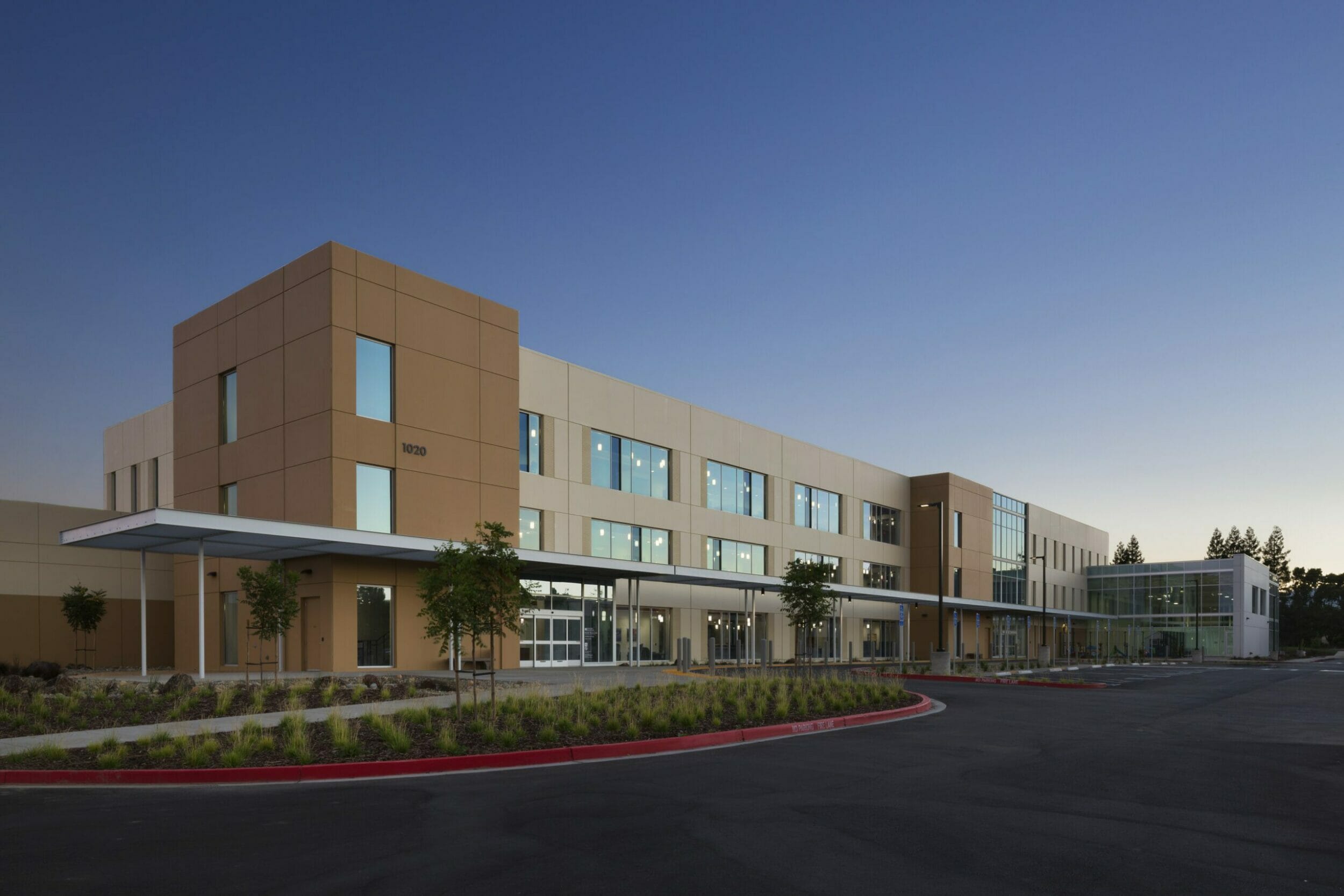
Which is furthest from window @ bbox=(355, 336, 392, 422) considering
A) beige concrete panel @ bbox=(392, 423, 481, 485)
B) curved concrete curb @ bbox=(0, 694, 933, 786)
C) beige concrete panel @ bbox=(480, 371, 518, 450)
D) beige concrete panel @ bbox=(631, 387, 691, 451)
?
curved concrete curb @ bbox=(0, 694, 933, 786)

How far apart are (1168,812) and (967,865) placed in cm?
360

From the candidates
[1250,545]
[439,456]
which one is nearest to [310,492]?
[439,456]

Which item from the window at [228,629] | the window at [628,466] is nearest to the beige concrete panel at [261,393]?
the window at [228,629]

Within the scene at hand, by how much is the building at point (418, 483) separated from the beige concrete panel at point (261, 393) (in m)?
0.10

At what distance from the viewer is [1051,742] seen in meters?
16.1

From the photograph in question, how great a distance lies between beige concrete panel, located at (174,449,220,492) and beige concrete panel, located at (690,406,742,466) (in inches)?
875

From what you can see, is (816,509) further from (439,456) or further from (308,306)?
(308,306)

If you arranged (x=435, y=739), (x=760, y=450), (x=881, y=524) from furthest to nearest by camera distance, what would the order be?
(x=881, y=524) < (x=760, y=450) < (x=435, y=739)

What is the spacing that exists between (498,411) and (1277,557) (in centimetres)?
16459

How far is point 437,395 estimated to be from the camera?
115 feet

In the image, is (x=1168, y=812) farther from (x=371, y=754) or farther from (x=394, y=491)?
(x=394, y=491)

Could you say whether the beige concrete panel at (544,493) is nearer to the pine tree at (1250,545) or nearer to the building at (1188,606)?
the building at (1188,606)

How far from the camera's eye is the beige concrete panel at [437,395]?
111 feet

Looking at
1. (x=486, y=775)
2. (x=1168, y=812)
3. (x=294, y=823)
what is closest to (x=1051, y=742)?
(x=1168, y=812)
